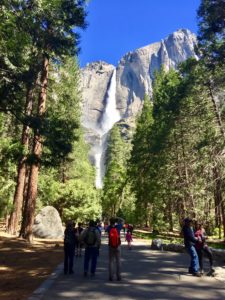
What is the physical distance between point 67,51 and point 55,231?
40.6 feet

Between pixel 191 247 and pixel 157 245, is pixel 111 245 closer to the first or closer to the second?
pixel 191 247

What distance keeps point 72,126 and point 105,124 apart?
149591 mm

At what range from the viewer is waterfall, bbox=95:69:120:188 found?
134 metres

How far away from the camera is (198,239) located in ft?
38.2

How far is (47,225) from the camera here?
84.1 ft

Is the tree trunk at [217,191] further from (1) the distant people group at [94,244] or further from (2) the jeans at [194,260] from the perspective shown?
(1) the distant people group at [94,244]

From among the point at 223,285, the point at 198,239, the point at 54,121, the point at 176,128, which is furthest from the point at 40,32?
the point at 176,128

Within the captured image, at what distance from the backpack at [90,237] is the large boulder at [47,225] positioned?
48.4 ft

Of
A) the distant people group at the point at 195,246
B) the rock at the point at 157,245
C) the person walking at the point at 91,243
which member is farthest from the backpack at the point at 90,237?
the rock at the point at 157,245

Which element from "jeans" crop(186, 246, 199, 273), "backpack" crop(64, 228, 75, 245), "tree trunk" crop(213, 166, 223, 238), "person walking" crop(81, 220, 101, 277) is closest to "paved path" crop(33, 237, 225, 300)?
"jeans" crop(186, 246, 199, 273)

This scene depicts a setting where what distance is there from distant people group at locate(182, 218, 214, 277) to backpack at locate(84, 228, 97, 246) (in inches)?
109

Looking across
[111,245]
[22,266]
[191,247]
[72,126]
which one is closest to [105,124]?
[72,126]

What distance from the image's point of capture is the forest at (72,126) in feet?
49.8

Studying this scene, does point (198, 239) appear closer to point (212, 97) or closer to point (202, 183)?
point (212, 97)
